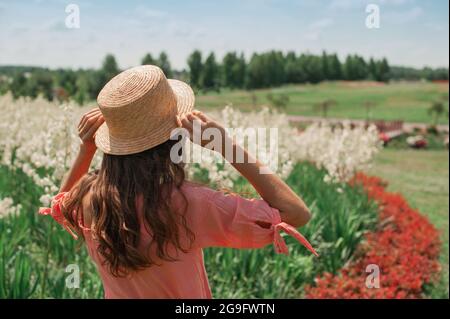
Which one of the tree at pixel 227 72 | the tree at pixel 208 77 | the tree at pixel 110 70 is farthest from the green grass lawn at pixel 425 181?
the tree at pixel 110 70

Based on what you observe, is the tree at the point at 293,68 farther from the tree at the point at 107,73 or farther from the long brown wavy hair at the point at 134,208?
the long brown wavy hair at the point at 134,208

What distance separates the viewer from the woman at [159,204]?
5.46ft

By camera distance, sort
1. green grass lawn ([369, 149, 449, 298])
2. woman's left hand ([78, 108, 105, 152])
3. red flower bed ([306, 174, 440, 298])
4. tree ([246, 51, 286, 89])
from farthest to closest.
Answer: tree ([246, 51, 286, 89]), green grass lawn ([369, 149, 449, 298]), red flower bed ([306, 174, 440, 298]), woman's left hand ([78, 108, 105, 152])

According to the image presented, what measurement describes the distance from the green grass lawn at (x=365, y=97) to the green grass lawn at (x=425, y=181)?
51.6 feet

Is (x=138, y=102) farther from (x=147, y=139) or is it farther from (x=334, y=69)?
(x=334, y=69)

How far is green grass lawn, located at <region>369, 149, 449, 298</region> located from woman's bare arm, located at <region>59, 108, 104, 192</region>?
3870 mm

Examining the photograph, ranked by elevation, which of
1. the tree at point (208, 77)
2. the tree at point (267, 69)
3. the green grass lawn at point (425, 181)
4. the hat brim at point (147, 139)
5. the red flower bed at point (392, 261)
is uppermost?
the tree at point (267, 69)

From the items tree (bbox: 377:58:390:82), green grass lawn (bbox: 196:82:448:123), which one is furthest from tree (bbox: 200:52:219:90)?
tree (bbox: 377:58:390:82)

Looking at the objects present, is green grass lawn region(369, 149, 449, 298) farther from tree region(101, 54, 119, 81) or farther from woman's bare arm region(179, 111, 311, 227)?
woman's bare arm region(179, 111, 311, 227)

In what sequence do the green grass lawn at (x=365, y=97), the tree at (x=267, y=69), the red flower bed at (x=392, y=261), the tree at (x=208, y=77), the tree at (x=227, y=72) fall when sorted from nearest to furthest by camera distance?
the tree at (x=208, y=77) → the red flower bed at (x=392, y=261) → the tree at (x=227, y=72) → the tree at (x=267, y=69) → the green grass lawn at (x=365, y=97)

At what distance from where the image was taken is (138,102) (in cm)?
170

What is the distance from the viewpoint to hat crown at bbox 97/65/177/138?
5.59ft
